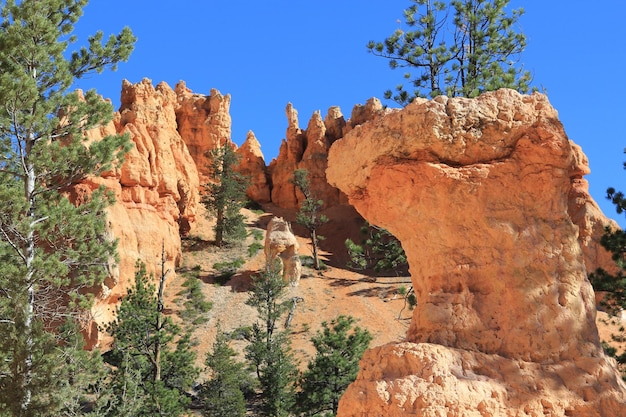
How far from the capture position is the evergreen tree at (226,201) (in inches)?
1778

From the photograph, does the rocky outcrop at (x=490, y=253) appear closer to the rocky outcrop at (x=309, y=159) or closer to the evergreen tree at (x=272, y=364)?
the evergreen tree at (x=272, y=364)

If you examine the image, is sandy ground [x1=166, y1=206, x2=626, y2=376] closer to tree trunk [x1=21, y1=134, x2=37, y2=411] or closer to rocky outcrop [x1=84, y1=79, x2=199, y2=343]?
rocky outcrop [x1=84, y1=79, x2=199, y2=343]

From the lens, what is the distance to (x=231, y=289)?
3950 centimetres

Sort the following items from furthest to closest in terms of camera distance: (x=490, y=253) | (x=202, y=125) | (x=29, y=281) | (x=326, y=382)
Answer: (x=202, y=125) < (x=326, y=382) < (x=29, y=281) < (x=490, y=253)

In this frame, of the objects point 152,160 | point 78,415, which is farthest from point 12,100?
point 152,160

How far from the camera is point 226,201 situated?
45.7 metres

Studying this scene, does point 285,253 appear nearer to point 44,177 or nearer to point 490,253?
point 44,177

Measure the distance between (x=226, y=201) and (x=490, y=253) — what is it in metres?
39.0

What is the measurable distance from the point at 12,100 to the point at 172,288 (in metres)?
25.5

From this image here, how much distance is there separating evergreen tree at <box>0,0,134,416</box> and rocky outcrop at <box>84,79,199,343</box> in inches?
649

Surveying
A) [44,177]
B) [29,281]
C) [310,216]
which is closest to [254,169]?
[310,216]

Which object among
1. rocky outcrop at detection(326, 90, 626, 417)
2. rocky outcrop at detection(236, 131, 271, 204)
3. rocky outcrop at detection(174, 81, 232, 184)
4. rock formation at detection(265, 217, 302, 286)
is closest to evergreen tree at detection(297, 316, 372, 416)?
rock formation at detection(265, 217, 302, 286)

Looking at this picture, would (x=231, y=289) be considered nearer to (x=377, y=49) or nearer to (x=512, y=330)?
(x=377, y=49)

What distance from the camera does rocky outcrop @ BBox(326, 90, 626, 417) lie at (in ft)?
23.0
